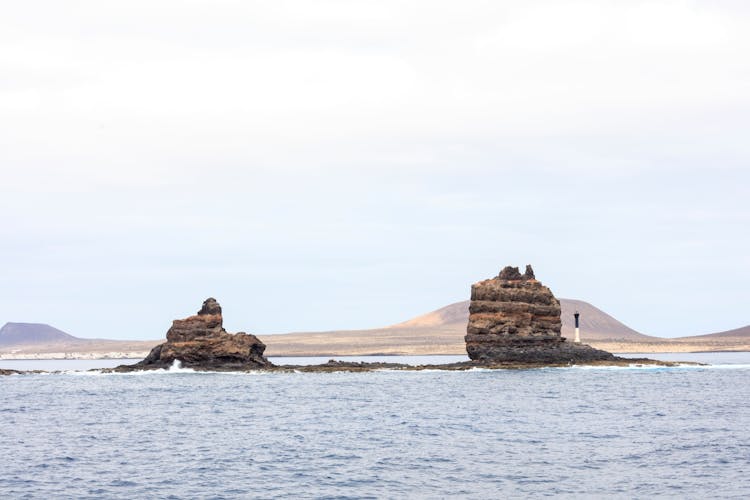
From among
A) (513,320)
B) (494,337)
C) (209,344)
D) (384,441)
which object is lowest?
(384,441)

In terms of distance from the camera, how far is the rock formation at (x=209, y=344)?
119 metres

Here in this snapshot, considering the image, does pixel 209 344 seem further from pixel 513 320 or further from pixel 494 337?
pixel 513 320

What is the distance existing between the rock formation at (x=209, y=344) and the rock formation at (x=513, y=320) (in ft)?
88.9

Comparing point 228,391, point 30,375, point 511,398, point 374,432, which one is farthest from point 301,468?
point 30,375

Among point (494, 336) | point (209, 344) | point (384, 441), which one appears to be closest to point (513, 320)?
point (494, 336)

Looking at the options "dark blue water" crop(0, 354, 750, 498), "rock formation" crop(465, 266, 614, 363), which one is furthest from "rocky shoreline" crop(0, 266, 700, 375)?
"dark blue water" crop(0, 354, 750, 498)

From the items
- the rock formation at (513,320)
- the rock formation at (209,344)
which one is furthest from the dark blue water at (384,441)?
the rock formation at (209,344)

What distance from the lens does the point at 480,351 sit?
119000mm

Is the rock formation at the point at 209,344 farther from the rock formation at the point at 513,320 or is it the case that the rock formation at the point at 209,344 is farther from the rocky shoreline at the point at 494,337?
the rock formation at the point at 513,320

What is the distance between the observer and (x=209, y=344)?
11962 centimetres

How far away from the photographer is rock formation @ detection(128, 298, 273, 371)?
390 feet

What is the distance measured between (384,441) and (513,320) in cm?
6691

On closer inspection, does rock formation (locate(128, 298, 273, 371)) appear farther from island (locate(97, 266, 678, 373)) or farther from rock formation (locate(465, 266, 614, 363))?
rock formation (locate(465, 266, 614, 363))

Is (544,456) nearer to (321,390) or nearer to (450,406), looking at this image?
(450,406)
